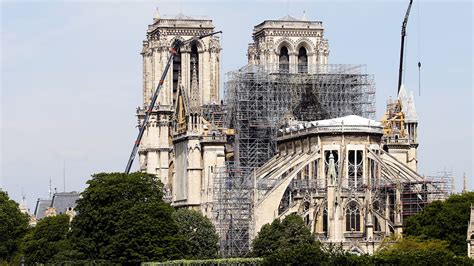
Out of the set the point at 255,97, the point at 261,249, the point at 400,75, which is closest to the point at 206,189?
the point at 255,97

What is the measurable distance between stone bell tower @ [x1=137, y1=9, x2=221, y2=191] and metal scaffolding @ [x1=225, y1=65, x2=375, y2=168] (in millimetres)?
9628

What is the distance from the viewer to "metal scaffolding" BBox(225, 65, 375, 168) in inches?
6176

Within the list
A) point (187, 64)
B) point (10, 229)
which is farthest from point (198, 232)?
point (187, 64)

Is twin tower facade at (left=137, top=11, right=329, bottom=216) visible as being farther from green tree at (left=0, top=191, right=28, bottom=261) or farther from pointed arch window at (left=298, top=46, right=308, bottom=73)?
green tree at (left=0, top=191, right=28, bottom=261)

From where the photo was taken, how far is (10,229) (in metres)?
161

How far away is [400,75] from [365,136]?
105ft

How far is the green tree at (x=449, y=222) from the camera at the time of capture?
419 feet

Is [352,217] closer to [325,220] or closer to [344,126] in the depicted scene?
[325,220]

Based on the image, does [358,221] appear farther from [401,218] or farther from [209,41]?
[209,41]

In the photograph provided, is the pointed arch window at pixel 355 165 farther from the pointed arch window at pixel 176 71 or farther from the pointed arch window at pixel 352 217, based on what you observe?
the pointed arch window at pixel 176 71

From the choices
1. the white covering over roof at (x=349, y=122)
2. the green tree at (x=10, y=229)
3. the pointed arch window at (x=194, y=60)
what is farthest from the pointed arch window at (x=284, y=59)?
the green tree at (x=10, y=229)

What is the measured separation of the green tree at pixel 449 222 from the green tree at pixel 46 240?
28.1 metres

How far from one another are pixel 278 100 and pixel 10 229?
25.8 meters

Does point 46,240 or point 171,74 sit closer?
point 46,240
